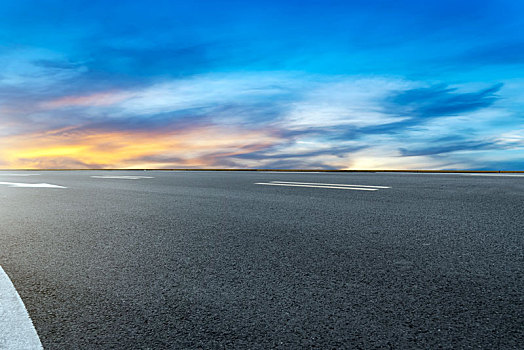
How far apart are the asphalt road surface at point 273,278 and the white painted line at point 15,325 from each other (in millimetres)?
48

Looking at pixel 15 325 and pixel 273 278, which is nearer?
pixel 15 325

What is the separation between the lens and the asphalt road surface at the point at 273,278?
2.19 meters

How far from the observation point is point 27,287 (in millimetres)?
3020

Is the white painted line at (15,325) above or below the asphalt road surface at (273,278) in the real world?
below

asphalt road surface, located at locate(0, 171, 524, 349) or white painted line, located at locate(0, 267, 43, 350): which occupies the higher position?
asphalt road surface, located at locate(0, 171, 524, 349)

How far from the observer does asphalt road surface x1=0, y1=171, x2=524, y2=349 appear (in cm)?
219

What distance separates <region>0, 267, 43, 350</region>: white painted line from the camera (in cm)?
208

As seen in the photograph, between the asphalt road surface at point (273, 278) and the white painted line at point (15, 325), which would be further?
the asphalt road surface at point (273, 278)

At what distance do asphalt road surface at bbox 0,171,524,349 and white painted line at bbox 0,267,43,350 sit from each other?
0.05 m

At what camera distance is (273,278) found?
312 centimetres

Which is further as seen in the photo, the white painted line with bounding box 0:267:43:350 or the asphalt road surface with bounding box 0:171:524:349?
the asphalt road surface with bounding box 0:171:524:349

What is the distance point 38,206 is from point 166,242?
4280 millimetres

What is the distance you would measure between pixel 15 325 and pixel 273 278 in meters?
1.56

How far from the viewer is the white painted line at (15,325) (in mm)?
2084
